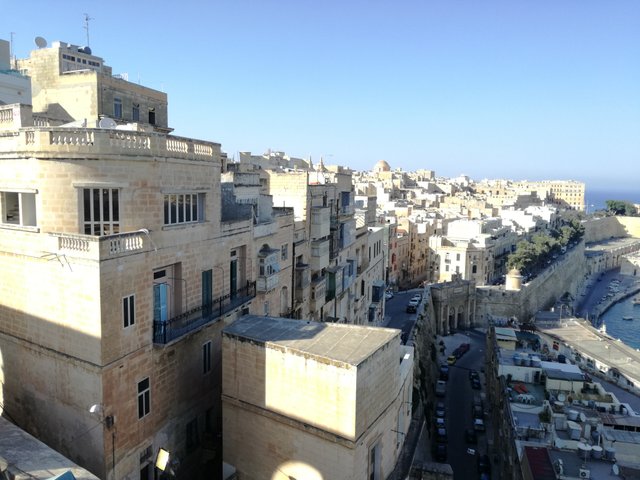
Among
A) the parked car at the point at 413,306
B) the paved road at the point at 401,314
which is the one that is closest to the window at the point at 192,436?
the paved road at the point at 401,314

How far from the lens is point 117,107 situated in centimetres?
2366

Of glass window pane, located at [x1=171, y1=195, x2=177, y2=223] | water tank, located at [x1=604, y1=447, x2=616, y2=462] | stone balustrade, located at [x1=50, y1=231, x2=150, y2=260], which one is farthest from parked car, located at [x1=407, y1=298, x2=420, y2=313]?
stone balustrade, located at [x1=50, y1=231, x2=150, y2=260]

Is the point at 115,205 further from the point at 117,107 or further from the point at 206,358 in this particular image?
the point at 117,107

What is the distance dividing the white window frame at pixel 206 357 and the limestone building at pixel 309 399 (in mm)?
1392

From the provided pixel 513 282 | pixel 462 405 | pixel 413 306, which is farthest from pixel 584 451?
pixel 513 282

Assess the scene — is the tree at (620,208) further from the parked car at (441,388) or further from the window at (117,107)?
the window at (117,107)

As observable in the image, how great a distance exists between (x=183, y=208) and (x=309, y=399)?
6397 mm

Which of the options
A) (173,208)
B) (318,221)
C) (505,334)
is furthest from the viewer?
(505,334)

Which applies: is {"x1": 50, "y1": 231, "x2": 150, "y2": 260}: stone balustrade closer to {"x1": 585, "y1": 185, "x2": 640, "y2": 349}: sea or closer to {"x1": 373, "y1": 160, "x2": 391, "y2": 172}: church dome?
{"x1": 585, "y1": 185, "x2": 640, "y2": 349}: sea

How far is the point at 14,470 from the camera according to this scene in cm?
983

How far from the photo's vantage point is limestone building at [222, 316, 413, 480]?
13438 mm

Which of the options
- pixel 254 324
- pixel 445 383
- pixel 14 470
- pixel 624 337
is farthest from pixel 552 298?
pixel 14 470

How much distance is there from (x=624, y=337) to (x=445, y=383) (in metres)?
42.6

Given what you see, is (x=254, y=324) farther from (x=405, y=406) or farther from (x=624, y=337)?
(x=624, y=337)
